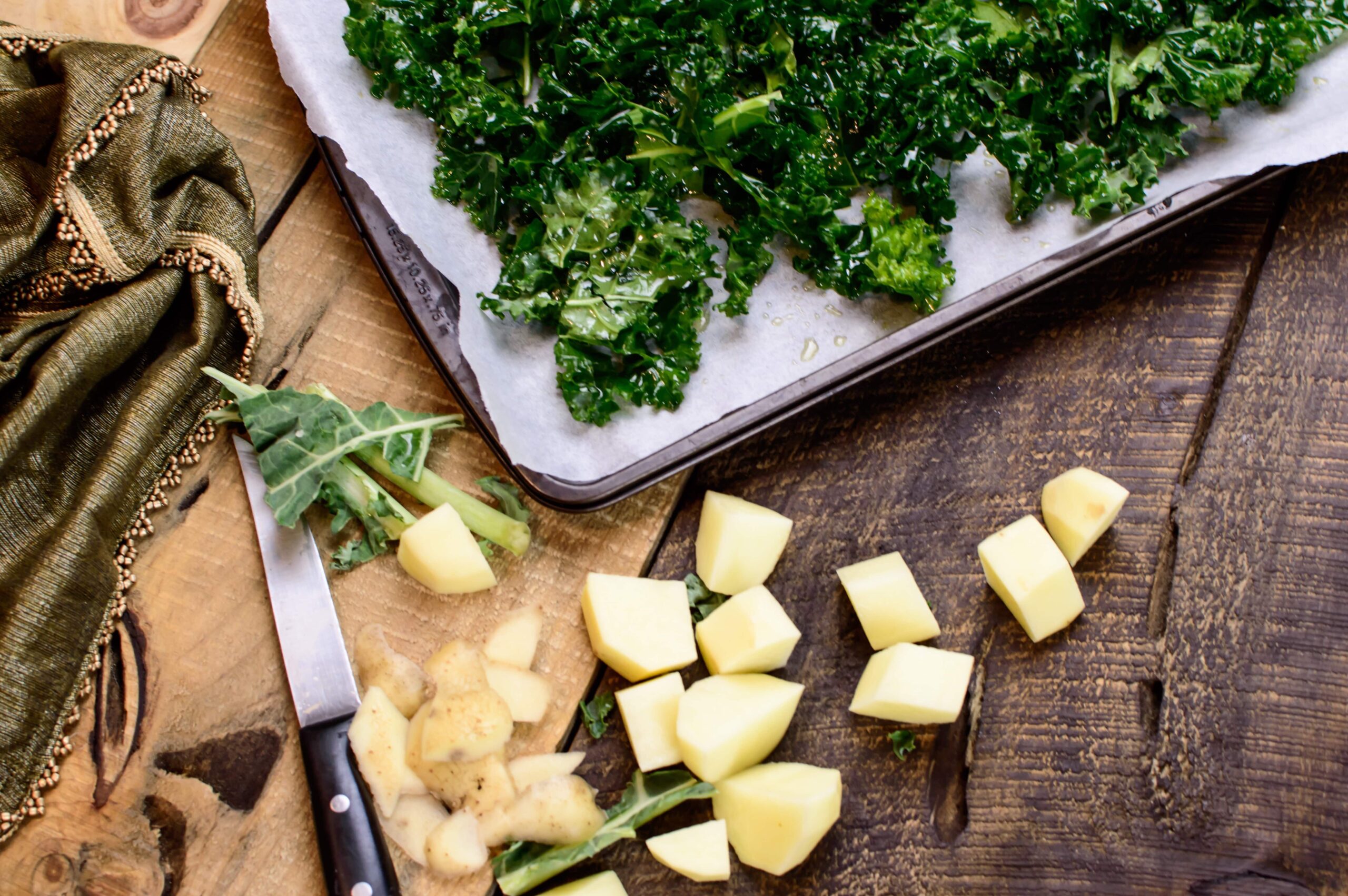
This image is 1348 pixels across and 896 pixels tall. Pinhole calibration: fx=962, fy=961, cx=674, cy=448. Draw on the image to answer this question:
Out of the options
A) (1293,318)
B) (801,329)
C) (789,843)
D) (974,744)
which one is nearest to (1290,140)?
(1293,318)

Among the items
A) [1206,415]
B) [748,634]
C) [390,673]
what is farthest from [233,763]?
[1206,415]

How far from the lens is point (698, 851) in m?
1.93

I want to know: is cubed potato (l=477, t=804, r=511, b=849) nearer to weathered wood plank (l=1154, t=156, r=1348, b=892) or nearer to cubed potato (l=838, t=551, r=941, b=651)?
cubed potato (l=838, t=551, r=941, b=651)

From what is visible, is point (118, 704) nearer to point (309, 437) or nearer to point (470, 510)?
point (309, 437)

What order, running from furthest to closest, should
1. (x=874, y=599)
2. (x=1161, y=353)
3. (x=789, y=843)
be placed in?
(x=1161, y=353)
(x=874, y=599)
(x=789, y=843)

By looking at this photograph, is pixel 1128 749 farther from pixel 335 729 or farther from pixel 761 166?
pixel 335 729

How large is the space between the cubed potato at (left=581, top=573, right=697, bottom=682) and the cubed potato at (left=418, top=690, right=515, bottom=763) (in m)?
0.26

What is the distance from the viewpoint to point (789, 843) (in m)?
1.91

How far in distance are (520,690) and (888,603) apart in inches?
31.4

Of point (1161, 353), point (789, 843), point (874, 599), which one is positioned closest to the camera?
point (789, 843)

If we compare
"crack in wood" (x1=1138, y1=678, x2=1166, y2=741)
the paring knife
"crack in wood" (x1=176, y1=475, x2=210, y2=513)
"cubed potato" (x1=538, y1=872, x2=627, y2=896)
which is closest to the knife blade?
the paring knife

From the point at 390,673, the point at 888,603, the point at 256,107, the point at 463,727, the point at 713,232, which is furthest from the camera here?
the point at 256,107

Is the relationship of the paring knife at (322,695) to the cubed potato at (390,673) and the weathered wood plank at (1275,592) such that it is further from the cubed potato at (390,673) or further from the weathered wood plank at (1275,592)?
the weathered wood plank at (1275,592)

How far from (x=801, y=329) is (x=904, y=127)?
48 cm
